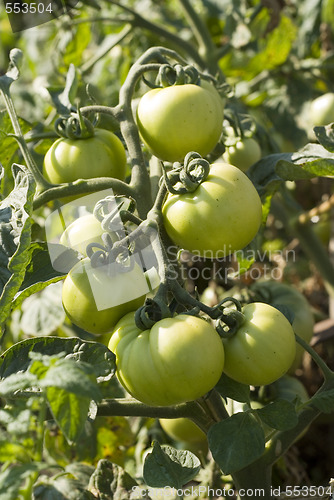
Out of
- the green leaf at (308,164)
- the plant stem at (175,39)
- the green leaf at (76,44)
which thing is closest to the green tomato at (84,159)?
the green leaf at (308,164)

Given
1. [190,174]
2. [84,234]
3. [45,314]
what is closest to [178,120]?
[190,174]

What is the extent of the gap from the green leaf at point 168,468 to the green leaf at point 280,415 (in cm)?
10

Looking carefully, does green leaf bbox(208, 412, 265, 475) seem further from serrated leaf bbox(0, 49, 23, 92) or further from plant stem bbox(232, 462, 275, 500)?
serrated leaf bbox(0, 49, 23, 92)

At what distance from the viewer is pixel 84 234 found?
750 millimetres

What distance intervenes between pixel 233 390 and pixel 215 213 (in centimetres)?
22

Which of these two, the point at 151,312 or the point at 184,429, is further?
the point at 184,429

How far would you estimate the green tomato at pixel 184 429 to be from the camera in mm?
1054

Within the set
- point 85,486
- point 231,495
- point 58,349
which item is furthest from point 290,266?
point 58,349

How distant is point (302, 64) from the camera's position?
1743mm

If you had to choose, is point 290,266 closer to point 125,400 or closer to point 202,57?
point 202,57

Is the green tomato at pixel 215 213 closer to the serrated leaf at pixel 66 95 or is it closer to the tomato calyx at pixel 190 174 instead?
the tomato calyx at pixel 190 174

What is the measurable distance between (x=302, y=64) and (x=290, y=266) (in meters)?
0.59

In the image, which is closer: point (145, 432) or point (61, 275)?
point (61, 275)

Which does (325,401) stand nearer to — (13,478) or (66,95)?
(13,478)
